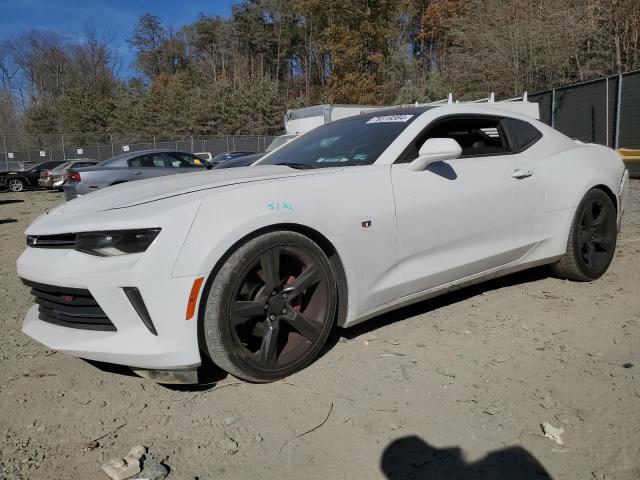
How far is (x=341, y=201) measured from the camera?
2.70 metres

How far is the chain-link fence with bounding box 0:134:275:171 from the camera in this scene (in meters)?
35.3

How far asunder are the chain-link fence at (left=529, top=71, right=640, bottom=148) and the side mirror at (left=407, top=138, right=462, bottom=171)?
478 inches

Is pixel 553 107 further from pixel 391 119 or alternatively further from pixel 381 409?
pixel 381 409

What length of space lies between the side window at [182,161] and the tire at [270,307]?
1016 cm

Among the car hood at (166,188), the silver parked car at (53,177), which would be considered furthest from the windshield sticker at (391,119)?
the silver parked car at (53,177)

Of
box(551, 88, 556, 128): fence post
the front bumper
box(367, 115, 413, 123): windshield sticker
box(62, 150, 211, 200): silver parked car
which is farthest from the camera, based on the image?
box(551, 88, 556, 128): fence post

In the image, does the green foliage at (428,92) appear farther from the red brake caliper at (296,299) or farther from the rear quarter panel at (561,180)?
the red brake caliper at (296,299)

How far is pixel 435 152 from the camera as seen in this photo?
9.49 ft

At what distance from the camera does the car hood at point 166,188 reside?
255cm

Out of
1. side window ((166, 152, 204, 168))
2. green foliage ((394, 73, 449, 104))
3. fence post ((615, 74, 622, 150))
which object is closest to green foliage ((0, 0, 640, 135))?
green foliage ((394, 73, 449, 104))

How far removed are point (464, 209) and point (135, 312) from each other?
79.5 inches

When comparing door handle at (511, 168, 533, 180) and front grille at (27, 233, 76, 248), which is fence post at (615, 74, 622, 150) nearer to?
door handle at (511, 168, 533, 180)

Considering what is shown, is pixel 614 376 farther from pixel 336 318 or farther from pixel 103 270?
pixel 103 270

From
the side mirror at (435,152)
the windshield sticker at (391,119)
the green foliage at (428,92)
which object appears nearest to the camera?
the side mirror at (435,152)
